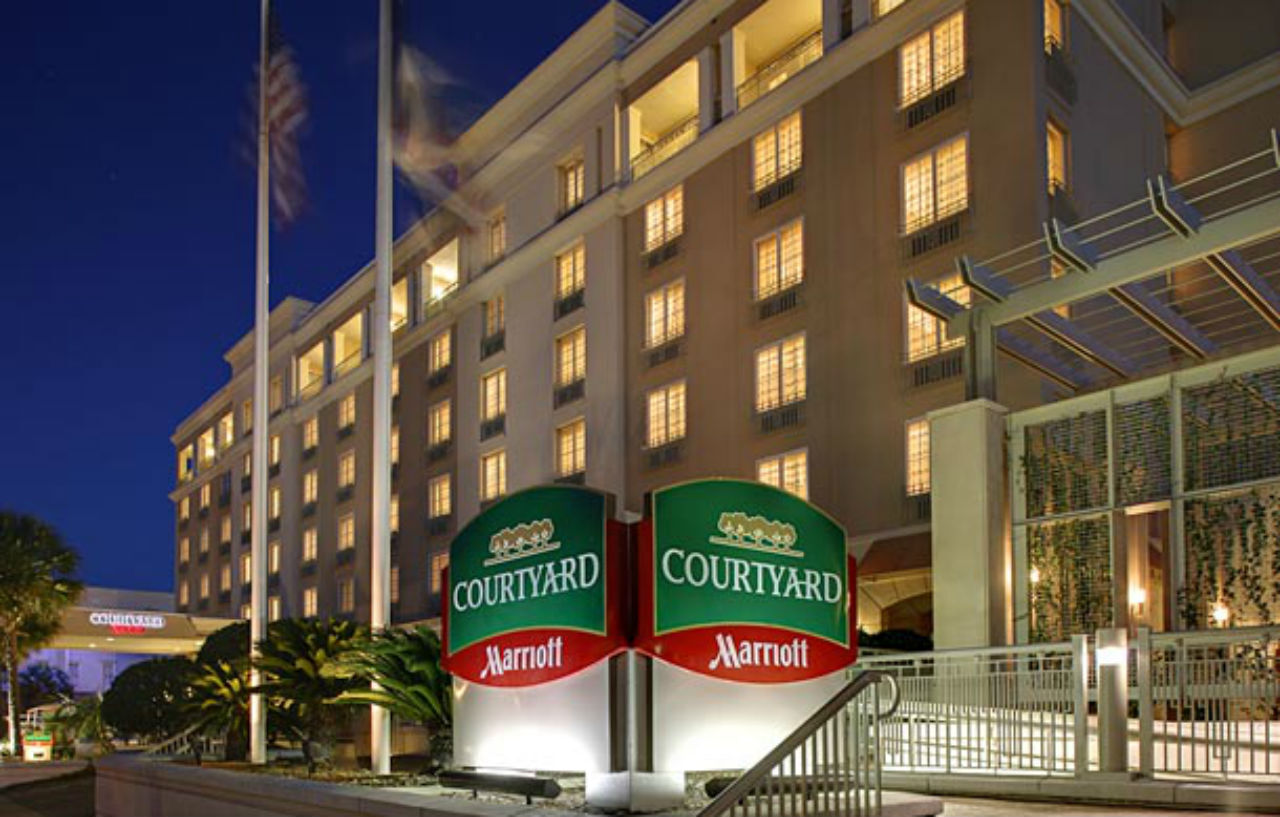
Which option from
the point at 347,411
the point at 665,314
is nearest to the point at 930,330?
the point at 665,314

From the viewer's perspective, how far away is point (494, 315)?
1810 inches

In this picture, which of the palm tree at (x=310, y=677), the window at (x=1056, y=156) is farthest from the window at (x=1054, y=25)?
the palm tree at (x=310, y=677)

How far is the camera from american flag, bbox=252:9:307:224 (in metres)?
22.6

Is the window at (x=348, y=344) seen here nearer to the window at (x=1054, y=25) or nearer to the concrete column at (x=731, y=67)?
the concrete column at (x=731, y=67)

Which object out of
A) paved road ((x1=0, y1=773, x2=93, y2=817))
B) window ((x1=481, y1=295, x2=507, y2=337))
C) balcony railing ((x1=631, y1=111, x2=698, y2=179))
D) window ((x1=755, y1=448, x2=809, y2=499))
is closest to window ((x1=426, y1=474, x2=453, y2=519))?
window ((x1=481, y1=295, x2=507, y2=337))

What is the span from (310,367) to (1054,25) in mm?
46248

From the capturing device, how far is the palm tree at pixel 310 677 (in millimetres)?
17031

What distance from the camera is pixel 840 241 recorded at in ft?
101

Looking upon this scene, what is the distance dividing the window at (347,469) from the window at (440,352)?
9.41m

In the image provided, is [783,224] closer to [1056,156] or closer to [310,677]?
[1056,156]

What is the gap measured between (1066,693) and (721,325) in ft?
72.3

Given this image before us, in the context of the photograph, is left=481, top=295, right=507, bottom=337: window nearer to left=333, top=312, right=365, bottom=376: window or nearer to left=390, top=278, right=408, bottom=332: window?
left=390, top=278, right=408, bottom=332: window

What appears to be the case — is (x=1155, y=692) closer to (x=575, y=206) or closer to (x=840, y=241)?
(x=840, y=241)

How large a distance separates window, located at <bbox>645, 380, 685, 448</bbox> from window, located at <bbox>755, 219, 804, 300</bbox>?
12.7 ft
